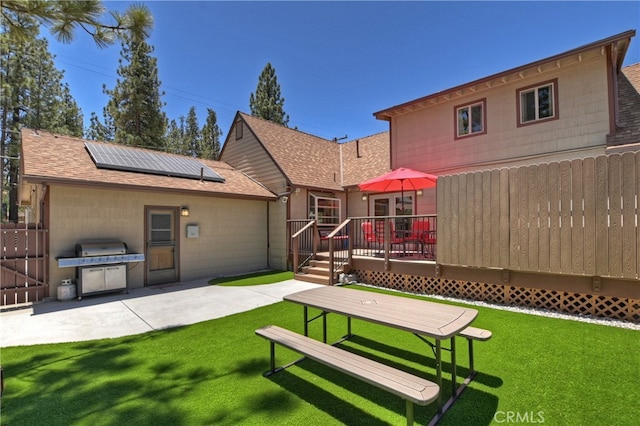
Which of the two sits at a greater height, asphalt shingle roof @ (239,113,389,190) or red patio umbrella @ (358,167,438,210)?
asphalt shingle roof @ (239,113,389,190)

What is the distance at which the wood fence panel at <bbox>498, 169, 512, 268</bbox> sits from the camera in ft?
18.6

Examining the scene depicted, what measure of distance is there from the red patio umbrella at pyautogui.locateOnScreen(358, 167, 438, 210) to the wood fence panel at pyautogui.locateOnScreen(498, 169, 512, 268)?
2.19 metres

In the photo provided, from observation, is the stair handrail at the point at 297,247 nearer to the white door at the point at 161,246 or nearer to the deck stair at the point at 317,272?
the deck stair at the point at 317,272

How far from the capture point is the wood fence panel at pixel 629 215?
4.54m

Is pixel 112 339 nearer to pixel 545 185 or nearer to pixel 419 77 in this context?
pixel 545 185

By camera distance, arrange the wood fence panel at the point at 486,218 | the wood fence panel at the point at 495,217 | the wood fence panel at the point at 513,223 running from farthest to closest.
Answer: the wood fence panel at the point at 486,218
the wood fence panel at the point at 495,217
the wood fence panel at the point at 513,223

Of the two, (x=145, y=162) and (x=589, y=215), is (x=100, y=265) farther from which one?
(x=589, y=215)

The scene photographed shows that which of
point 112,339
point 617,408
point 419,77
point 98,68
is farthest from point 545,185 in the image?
point 98,68

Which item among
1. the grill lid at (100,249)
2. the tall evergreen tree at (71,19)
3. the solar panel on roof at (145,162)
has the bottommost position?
the grill lid at (100,249)

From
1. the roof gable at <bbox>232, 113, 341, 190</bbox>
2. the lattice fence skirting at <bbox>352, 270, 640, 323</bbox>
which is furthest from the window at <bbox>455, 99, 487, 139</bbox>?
the lattice fence skirting at <bbox>352, 270, 640, 323</bbox>

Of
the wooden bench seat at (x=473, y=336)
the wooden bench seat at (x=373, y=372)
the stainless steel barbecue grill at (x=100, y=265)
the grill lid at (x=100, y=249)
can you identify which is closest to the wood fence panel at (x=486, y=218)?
the wooden bench seat at (x=473, y=336)

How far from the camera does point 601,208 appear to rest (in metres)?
4.77

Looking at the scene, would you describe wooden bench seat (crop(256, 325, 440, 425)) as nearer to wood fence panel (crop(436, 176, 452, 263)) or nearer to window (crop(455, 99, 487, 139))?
wood fence panel (crop(436, 176, 452, 263))

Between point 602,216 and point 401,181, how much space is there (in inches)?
170
